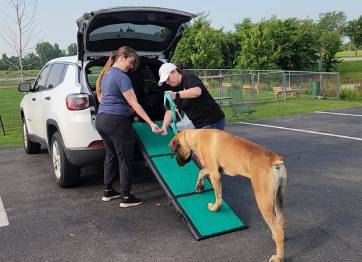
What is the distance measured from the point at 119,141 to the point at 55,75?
2.16m

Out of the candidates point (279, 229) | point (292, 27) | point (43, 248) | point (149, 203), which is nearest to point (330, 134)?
point (149, 203)

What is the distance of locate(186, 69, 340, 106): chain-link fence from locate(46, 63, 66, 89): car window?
12.6 metres

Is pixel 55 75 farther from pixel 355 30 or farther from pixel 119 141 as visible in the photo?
pixel 355 30

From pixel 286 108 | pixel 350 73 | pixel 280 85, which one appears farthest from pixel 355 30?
pixel 286 108

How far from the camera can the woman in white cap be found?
189 inches

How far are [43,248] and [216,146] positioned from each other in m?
1.98

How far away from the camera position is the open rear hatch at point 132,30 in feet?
17.5

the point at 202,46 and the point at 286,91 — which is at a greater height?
the point at 202,46

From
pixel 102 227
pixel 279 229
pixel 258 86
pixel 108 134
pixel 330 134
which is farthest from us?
pixel 258 86

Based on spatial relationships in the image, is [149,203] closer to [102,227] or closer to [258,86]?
[102,227]

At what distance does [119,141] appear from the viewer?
4871 mm

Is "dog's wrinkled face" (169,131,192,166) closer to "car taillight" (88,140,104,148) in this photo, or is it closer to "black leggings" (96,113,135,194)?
"black leggings" (96,113,135,194)

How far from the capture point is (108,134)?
488cm

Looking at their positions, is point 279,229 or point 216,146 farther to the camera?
point 216,146
